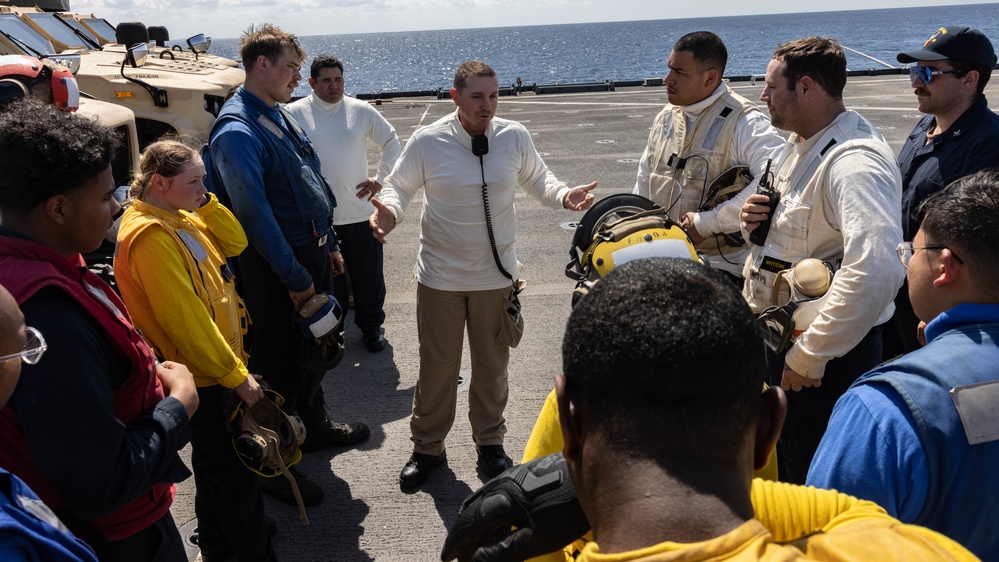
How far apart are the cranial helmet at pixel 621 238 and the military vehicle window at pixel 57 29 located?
10.3 metres

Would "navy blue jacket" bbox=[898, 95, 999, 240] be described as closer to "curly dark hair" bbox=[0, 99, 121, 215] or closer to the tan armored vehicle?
"curly dark hair" bbox=[0, 99, 121, 215]

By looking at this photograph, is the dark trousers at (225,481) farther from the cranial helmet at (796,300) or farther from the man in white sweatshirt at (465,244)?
the cranial helmet at (796,300)

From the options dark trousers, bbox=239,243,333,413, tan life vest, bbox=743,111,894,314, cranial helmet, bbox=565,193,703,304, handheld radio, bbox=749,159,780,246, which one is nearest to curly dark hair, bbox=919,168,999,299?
cranial helmet, bbox=565,193,703,304

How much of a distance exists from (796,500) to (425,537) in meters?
2.82

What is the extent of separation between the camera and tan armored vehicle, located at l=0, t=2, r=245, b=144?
8.34m

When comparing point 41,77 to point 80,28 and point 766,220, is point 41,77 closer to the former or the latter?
point 766,220

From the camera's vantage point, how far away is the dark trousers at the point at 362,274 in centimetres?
605

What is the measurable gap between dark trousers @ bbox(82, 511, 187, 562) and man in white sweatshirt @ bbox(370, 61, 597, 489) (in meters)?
1.80

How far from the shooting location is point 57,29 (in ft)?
35.8

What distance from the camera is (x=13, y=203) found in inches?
84.7

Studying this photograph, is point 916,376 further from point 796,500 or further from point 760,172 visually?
point 760,172

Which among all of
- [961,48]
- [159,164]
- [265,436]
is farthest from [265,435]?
[961,48]

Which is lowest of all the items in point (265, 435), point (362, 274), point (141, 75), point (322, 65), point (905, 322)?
point (362, 274)

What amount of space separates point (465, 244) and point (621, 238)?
5.49 feet
